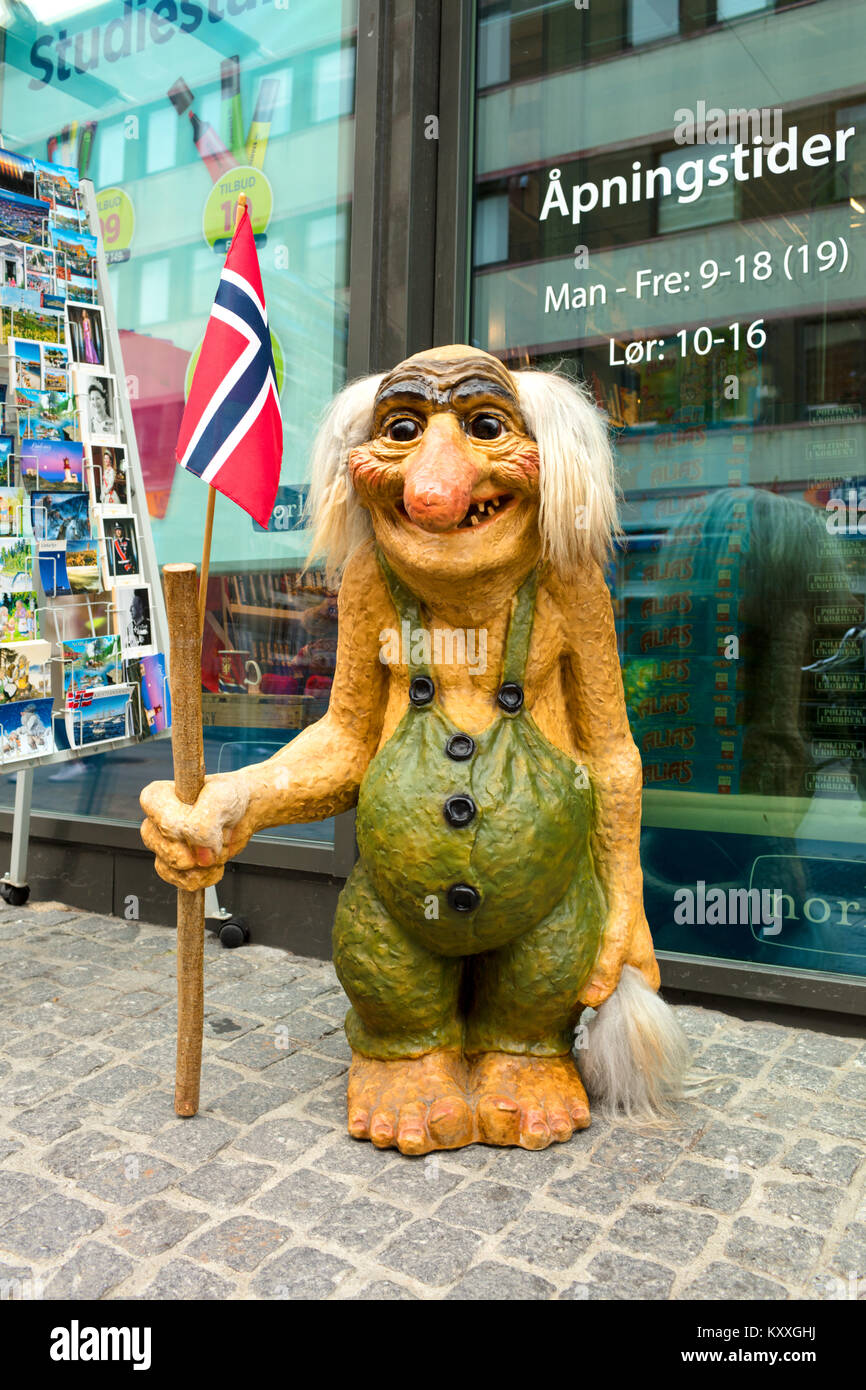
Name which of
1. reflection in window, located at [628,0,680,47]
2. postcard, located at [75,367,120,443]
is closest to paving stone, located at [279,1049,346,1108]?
postcard, located at [75,367,120,443]

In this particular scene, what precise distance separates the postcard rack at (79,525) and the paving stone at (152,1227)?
1.35 metres

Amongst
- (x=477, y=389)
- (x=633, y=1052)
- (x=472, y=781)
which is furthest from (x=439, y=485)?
(x=633, y=1052)

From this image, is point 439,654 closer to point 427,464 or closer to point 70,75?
point 427,464

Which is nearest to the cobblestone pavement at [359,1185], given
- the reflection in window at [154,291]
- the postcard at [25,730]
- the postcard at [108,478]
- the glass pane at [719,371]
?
the glass pane at [719,371]

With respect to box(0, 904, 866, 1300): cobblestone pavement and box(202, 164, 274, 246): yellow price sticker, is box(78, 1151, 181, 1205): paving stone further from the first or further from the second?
box(202, 164, 274, 246): yellow price sticker

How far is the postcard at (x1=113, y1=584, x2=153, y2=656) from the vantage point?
327cm

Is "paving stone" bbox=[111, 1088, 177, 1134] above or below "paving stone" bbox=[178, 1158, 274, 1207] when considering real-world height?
above

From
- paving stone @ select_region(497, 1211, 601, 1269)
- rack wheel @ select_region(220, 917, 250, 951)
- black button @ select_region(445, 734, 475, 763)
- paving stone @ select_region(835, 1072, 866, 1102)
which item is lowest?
paving stone @ select_region(497, 1211, 601, 1269)

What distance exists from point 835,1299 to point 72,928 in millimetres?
3070

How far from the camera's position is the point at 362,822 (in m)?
2.42

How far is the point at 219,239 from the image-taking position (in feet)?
14.2

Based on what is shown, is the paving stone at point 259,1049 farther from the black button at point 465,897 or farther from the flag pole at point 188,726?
the black button at point 465,897
